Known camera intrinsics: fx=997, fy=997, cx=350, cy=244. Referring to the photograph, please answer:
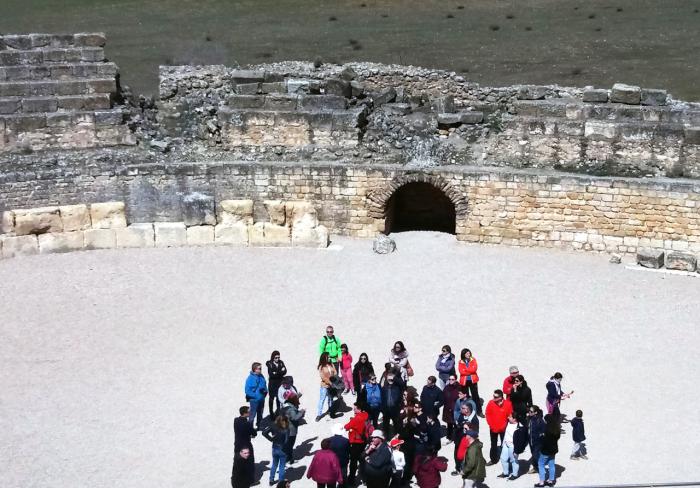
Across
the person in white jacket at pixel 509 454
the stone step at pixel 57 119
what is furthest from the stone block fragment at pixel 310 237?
the person in white jacket at pixel 509 454

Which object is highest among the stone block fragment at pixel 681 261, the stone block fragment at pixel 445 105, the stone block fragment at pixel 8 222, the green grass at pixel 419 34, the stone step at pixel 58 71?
the green grass at pixel 419 34

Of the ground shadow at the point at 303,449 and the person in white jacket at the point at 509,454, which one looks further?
the ground shadow at the point at 303,449

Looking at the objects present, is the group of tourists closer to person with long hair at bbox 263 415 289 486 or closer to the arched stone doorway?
person with long hair at bbox 263 415 289 486

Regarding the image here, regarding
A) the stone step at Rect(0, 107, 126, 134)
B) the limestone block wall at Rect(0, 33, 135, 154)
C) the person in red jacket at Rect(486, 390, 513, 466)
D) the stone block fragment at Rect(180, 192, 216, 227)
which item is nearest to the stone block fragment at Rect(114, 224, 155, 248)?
the stone block fragment at Rect(180, 192, 216, 227)

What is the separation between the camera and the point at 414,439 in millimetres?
13242

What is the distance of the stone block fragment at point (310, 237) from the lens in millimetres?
22031

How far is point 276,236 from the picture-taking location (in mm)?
22109

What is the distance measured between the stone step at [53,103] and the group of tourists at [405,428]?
11612 mm

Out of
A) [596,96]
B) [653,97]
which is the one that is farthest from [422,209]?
[653,97]

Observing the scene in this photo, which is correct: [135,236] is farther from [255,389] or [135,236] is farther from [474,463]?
[474,463]

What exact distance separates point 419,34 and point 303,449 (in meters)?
28.7

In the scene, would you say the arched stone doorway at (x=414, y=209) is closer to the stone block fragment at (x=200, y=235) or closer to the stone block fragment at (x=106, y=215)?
the stone block fragment at (x=200, y=235)

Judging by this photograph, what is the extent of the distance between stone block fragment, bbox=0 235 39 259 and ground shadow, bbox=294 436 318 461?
978 centimetres

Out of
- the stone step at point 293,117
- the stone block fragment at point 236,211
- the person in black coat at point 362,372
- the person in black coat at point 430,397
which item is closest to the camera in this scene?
the person in black coat at point 430,397
